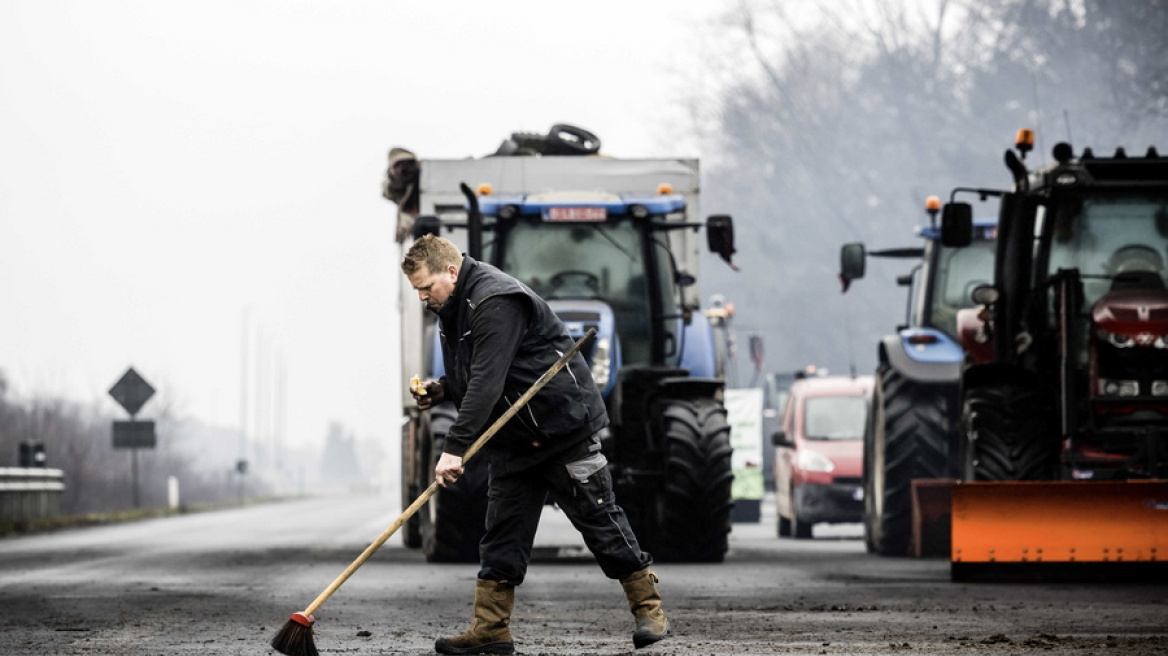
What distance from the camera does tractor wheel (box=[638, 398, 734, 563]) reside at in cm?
1672

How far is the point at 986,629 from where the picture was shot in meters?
10.5

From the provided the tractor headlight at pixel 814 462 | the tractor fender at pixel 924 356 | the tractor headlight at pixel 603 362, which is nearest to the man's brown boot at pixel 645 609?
the tractor headlight at pixel 603 362

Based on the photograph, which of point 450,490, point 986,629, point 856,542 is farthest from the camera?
A: point 856,542

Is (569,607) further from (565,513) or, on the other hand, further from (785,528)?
(785,528)

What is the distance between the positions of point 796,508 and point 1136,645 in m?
15.1

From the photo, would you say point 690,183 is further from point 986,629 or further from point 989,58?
point 989,58

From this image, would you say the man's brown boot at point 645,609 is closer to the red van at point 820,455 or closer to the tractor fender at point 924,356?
the tractor fender at point 924,356

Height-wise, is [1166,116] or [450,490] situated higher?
[1166,116]

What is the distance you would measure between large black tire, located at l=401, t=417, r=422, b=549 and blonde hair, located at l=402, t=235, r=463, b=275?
10267 millimetres

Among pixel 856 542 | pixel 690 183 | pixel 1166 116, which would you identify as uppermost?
pixel 1166 116

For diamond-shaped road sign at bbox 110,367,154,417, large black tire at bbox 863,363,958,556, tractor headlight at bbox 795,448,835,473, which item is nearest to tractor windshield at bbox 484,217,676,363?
large black tire at bbox 863,363,958,556

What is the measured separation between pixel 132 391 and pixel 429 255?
33835 millimetres

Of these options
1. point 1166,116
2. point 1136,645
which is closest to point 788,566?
point 1136,645

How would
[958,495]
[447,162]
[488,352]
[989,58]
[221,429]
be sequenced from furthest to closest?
[221,429] → [989,58] → [447,162] → [958,495] → [488,352]
